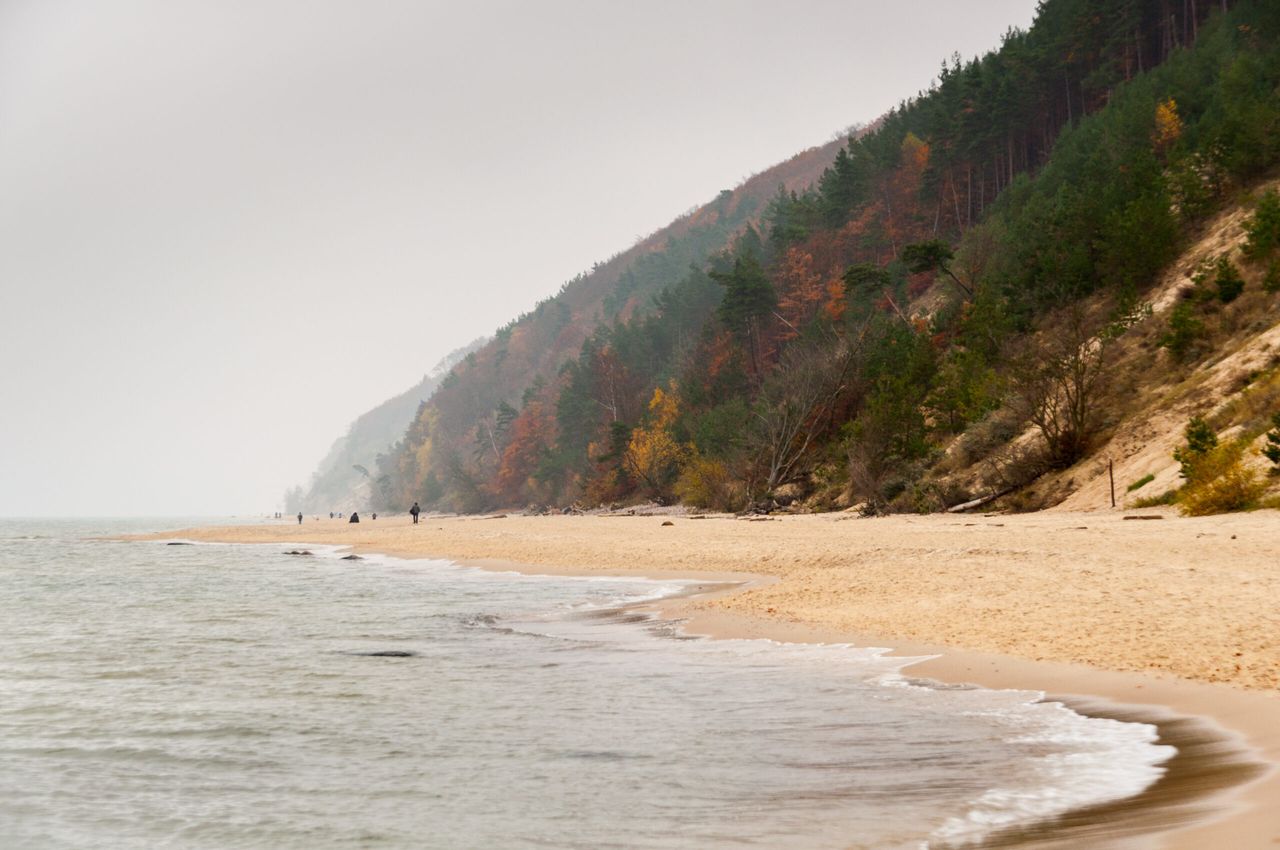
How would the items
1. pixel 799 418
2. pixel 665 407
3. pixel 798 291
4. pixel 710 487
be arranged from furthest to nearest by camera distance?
1. pixel 665 407
2. pixel 798 291
3. pixel 710 487
4. pixel 799 418

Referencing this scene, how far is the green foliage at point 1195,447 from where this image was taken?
888 inches

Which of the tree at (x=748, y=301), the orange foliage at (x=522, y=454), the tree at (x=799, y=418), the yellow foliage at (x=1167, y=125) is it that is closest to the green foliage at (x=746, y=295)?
the tree at (x=748, y=301)

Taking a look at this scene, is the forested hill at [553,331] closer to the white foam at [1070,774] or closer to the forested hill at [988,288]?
the forested hill at [988,288]

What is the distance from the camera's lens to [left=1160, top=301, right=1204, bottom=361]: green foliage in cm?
3291

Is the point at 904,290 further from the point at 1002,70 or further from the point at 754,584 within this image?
the point at 754,584

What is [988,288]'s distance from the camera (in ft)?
147

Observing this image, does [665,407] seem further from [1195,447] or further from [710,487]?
[1195,447]

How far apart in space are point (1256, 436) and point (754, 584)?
1363 centimetres

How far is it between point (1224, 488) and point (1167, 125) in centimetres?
3239

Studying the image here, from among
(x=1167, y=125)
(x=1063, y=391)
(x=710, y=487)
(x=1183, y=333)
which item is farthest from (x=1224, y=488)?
(x=710, y=487)

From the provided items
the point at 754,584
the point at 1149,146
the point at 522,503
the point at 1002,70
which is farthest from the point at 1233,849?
the point at 522,503

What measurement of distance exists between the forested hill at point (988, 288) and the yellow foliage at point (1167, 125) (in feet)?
0.38

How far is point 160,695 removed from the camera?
10.1 metres

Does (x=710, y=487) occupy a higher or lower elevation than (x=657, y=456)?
lower
